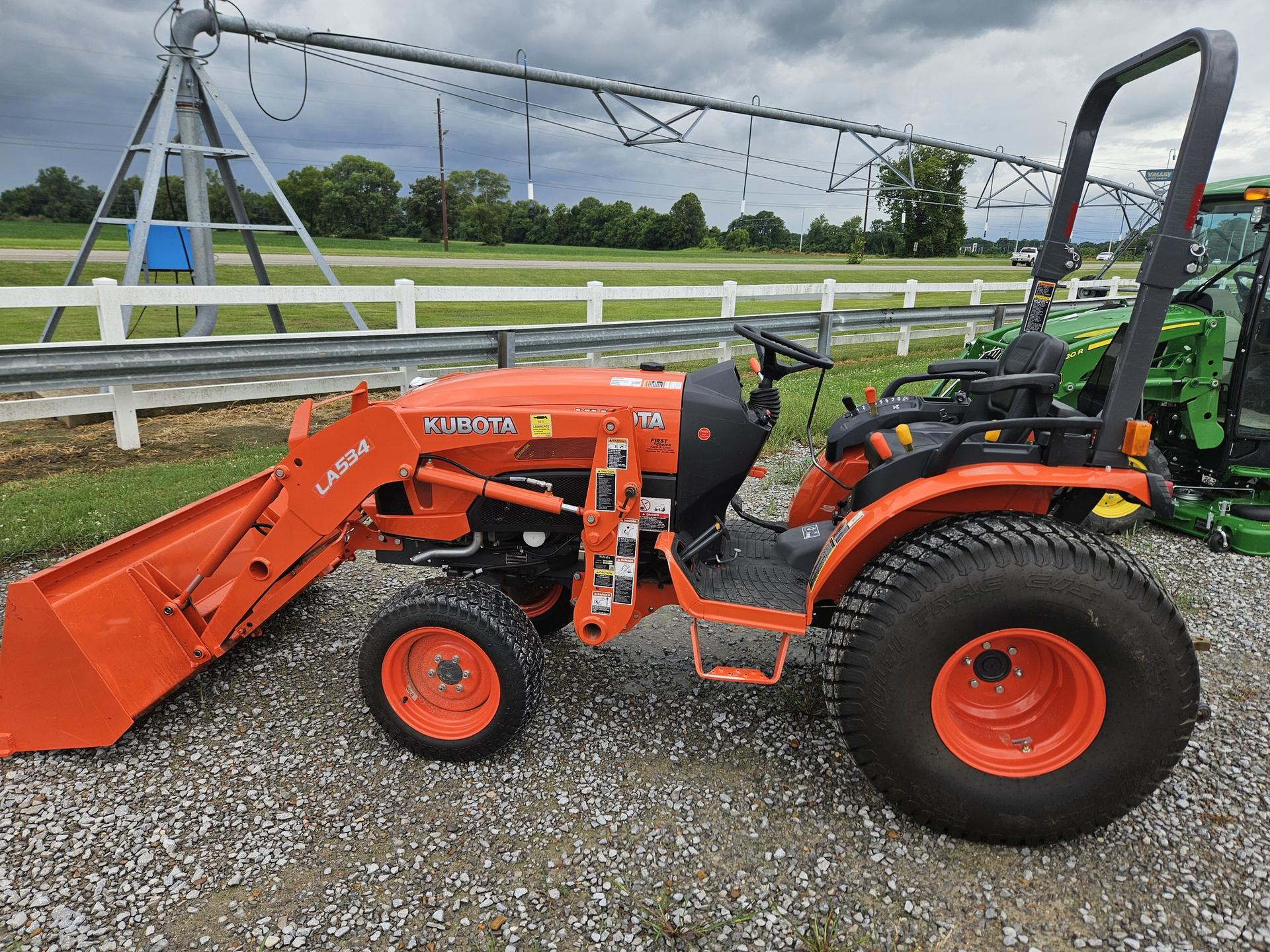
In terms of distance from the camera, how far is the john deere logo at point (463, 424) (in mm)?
2705

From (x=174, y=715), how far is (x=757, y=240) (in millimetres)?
54187

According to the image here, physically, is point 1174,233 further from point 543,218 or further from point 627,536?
point 543,218

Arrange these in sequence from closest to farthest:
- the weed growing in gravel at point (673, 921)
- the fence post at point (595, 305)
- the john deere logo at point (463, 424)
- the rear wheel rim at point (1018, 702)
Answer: the weed growing in gravel at point (673, 921) → the rear wheel rim at point (1018, 702) → the john deere logo at point (463, 424) → the fence post at point (595, 305)

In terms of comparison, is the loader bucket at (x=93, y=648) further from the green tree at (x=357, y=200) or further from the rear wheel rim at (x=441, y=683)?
the green tree at (x=357, y=200)

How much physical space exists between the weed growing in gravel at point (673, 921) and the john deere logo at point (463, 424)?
1.55 metres

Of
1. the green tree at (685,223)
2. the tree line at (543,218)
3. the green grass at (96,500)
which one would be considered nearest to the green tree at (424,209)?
the tree line at (543,218)

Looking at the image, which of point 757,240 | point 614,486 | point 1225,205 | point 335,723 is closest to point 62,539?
point 335,723

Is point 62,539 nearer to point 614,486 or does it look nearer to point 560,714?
point 560,714

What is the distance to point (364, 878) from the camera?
86.6 inches

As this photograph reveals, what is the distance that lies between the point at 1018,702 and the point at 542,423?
1794mm

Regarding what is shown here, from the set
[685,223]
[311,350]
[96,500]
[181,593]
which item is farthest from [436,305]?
[685,223]

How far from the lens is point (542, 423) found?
268cm

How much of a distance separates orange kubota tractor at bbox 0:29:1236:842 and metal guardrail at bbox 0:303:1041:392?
2861 millimetres

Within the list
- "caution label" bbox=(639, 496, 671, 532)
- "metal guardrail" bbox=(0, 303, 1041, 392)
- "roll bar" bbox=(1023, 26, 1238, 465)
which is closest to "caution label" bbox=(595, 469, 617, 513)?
"caution label" bbox=(639, 496, 671, 532)
